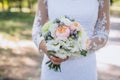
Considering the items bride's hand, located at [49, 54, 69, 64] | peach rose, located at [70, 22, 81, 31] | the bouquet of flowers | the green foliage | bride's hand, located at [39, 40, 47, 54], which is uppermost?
peach rose, located at [70, 22, 81, 31]

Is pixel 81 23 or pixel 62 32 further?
pixel 81 23

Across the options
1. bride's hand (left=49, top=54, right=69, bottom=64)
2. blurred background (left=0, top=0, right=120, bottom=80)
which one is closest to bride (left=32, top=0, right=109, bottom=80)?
bride's hand (left=49, top=54, right=69, bottom=64)

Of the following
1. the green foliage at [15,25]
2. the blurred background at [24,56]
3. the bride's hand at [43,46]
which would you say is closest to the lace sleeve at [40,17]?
the bride's hand at [43,46]

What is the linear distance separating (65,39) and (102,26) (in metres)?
0.48

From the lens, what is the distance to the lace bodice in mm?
2527

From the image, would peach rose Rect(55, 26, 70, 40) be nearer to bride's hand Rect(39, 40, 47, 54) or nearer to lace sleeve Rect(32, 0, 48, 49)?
bride's hand Rect(39, 40, 47, 54)

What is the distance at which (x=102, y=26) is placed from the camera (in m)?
2.62

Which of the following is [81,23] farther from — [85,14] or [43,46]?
[43,46]

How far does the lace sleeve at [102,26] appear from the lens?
8.48 ft

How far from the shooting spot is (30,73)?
22.8ft

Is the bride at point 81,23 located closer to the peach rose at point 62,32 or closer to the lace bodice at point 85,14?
the lace bodice at point 85,14

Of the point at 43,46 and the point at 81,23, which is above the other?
the point at 81,23

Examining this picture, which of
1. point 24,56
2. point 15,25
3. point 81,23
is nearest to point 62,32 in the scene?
point 81,23

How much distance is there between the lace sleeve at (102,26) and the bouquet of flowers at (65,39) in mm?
288
